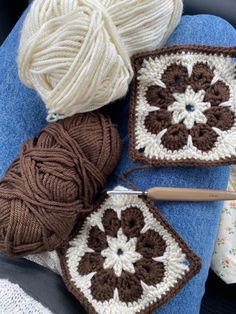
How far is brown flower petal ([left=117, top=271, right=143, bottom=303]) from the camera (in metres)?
0.69

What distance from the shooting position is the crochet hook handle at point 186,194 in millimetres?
696

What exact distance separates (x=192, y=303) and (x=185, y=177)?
23 cm

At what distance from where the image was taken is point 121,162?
0.76 metres

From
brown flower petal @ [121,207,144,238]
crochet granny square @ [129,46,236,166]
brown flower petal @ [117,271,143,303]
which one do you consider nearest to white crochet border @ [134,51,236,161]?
crochet granny square @ [129,46,236,166]

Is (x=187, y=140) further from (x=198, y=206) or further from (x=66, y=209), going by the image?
(x=66, y=209)

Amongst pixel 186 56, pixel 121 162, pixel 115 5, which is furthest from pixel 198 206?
pixel 115 5

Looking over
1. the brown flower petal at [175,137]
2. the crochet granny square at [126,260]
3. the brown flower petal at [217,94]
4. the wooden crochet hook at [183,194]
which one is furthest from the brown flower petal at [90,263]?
the brown flower petal at [217,94]

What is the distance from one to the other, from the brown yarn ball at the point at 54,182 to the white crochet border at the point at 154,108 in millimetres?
60

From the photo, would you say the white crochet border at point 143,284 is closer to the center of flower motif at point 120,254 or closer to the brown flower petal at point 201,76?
the center of flower motif at point 120,254

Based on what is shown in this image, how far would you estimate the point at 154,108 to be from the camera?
727mm

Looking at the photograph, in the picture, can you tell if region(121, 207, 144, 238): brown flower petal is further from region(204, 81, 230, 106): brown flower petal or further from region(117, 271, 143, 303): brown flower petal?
region(204, 81, 230, 106): brown flower petal

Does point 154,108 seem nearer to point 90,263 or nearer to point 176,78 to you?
point 176,78

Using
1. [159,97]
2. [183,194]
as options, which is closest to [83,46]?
[159,97]

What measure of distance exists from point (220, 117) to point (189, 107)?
6 cm
